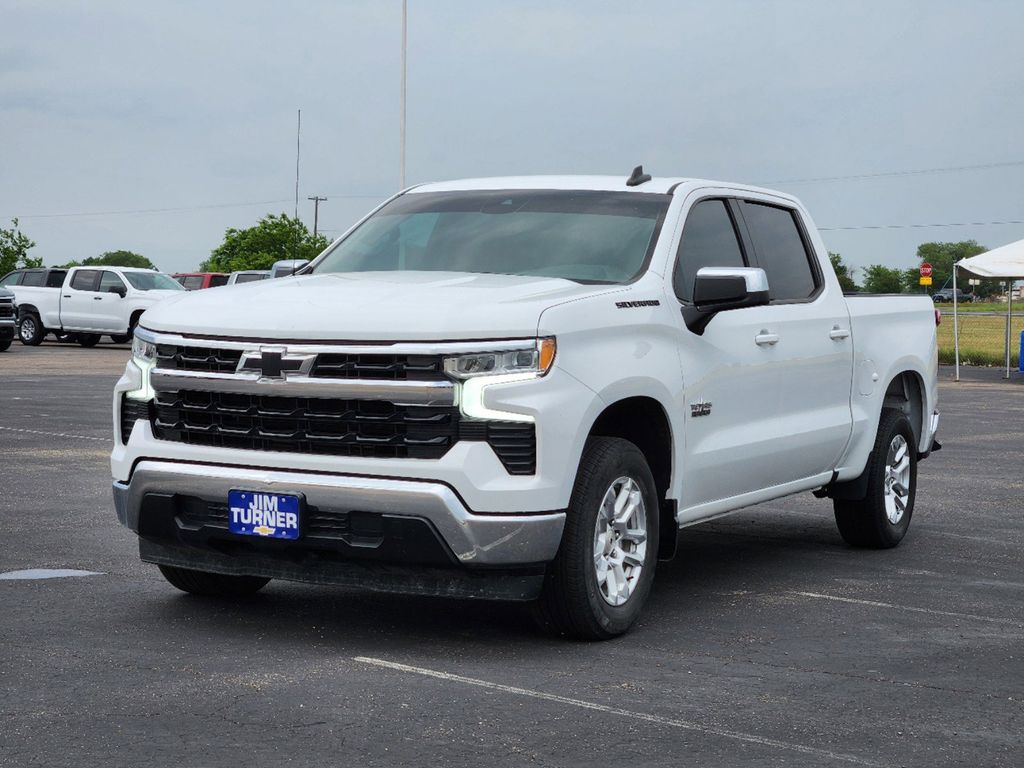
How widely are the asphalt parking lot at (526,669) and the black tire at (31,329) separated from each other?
32125mm

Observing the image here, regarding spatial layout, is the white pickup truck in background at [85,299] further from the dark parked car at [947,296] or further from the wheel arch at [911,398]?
the dark parked car at [947,296]

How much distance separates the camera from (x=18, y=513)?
10141mm

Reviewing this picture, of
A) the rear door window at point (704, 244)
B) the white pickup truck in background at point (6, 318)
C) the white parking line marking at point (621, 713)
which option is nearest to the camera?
the white parking line marking at point (621, 713)

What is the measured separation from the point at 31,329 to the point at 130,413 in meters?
35.4

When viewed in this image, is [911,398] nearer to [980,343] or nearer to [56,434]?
[56,434]

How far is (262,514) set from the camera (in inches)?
244

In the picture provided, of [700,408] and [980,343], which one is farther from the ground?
[980,343]

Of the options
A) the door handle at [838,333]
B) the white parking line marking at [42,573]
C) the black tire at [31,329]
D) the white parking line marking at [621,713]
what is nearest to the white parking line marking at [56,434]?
the white parking line marking at [42,573]

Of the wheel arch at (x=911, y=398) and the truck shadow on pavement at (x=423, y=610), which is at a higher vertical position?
the wheel arch at (x=911, y=398)

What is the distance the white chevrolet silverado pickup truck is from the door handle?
0.56 m

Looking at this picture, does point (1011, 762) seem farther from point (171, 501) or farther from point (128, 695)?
point (171, 501)

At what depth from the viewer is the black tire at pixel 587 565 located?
6.27m

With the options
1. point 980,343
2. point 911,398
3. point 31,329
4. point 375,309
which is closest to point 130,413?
point 375,309

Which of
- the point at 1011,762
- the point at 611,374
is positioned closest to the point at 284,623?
the point at 611,374
